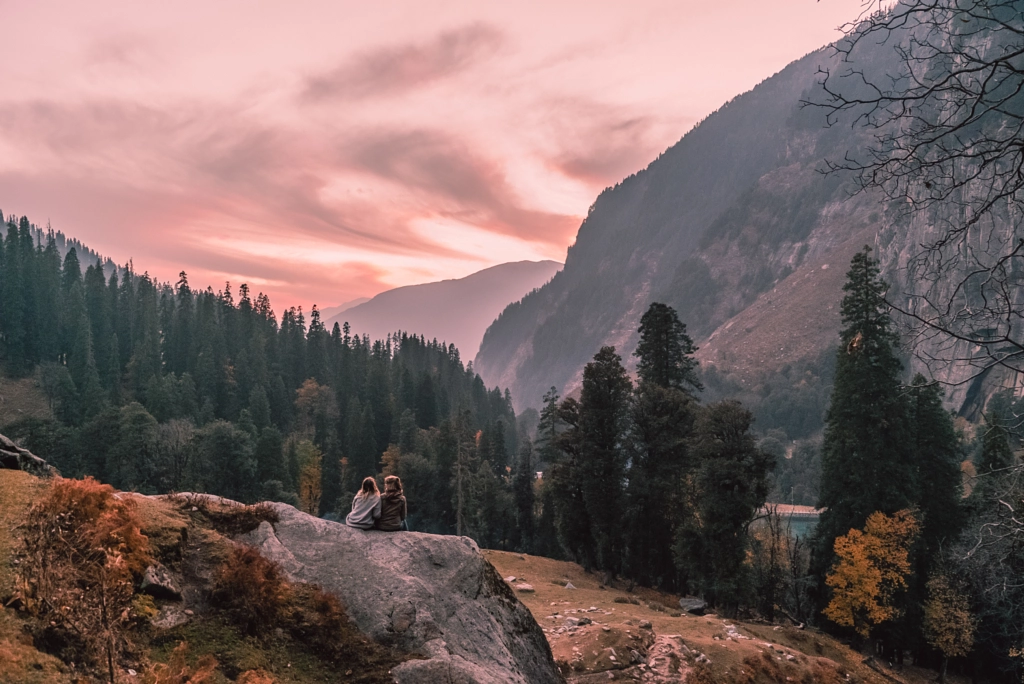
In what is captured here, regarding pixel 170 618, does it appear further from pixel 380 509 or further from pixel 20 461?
pixel 20 461

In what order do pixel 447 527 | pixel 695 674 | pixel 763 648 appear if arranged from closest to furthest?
pixel 695 674, pixel 763 648, pixel 447 527

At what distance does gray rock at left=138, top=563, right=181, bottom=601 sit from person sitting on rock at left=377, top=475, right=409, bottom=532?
415 cm

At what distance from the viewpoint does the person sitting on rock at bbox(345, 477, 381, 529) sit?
1280cm

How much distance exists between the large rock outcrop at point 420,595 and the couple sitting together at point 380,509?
25 cm

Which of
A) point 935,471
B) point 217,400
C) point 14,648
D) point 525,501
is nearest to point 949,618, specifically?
point 935,471

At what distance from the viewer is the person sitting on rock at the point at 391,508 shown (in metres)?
13.0

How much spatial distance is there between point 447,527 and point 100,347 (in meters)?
79.7

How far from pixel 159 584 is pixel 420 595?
4.33 metres

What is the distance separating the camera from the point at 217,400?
10512 cm

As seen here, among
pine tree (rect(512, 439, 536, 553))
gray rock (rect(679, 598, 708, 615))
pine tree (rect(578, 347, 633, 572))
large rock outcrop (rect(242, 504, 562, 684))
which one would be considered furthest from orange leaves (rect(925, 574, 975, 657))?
pine tree (rect(512, 439, 536, 553))

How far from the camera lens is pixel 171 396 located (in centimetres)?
9231

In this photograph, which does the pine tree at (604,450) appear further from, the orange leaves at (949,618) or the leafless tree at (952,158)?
the leafless tree at (952,158)

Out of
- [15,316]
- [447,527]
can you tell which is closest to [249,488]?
[447,527]

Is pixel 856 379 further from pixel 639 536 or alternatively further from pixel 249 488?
pixel 249 488
